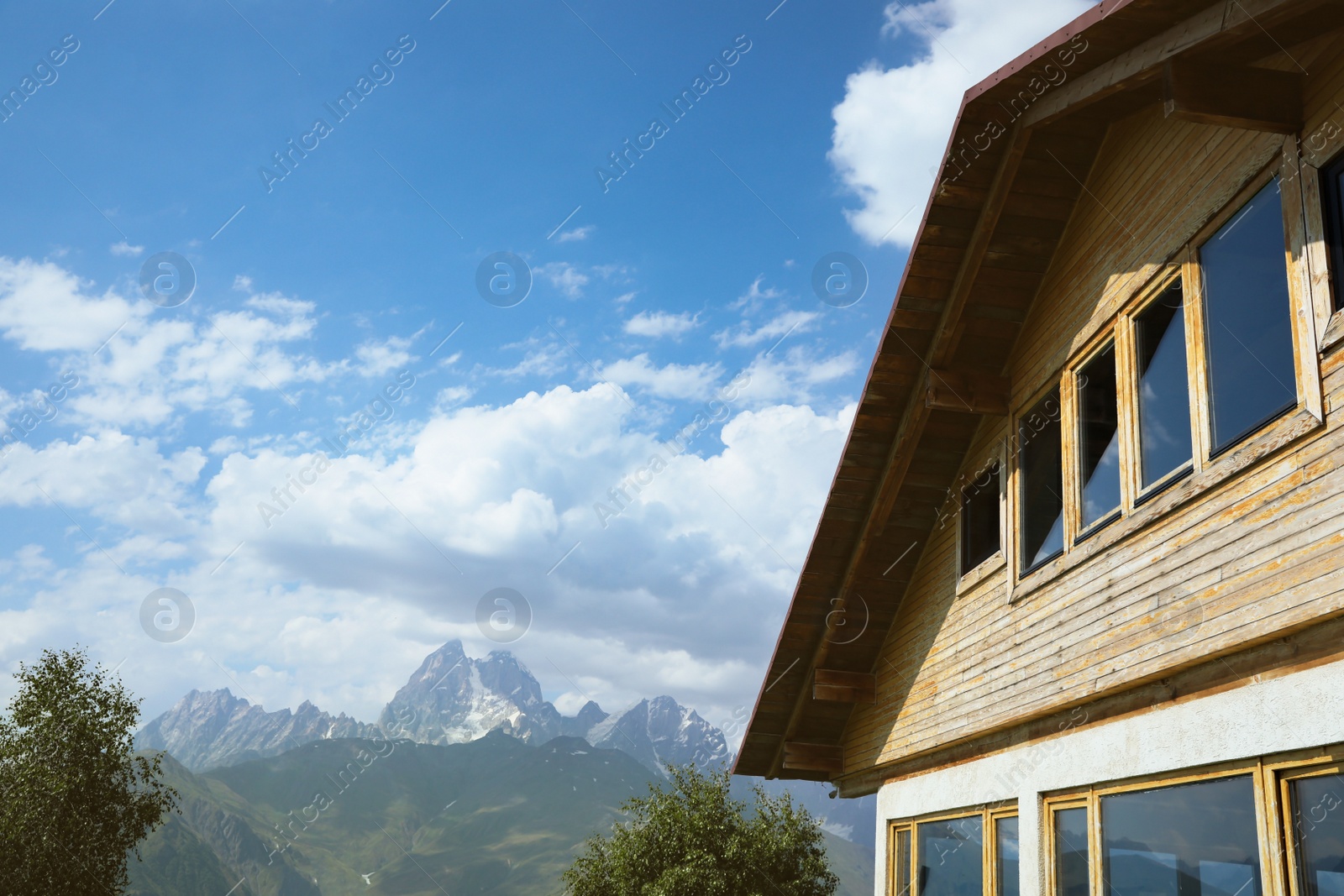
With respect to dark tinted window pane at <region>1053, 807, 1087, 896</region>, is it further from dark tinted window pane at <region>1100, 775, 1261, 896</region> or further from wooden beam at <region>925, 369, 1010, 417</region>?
wooden beam at <region>925, 369, 1010, 417</region>

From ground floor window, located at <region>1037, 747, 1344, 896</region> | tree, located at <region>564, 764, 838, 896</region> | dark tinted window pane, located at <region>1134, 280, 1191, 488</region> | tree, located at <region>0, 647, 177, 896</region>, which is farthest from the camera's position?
tree, located at <region>0, 647, 177, 896</region>

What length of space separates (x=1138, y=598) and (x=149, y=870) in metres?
215

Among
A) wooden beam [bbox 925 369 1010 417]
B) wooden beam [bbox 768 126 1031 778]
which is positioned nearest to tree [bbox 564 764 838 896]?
wooden beam [bbox 768 126 1031 778]

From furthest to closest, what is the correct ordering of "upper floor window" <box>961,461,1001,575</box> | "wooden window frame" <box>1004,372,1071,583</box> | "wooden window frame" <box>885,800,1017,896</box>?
"upper floor window" <box>961,461,1001,575</box> < "wooden window frame" <box>885,800,1017,896</box> < "wooden window frame" <box>1004,372,1071,583</box>

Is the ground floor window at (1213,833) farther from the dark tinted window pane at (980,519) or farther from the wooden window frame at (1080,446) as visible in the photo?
the dark tinted window pane at (980,519)

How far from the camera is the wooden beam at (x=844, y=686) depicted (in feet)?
36.5

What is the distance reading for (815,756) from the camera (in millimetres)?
12266

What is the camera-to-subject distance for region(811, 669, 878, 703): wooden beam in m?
11.1

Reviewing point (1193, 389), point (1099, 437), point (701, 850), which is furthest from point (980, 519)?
point (701, 850)

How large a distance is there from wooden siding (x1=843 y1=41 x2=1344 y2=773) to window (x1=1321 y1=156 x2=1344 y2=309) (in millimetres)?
95

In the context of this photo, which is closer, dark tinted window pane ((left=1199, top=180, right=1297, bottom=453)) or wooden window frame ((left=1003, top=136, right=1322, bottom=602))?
wooden window frame ((left=1003, top=136, right=1322, bottom=602))

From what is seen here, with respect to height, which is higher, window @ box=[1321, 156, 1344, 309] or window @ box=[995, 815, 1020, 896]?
window @ box=[1321, 156, 1344, 309]

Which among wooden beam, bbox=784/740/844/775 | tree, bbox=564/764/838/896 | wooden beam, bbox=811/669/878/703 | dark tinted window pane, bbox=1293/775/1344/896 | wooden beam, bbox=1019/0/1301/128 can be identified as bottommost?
tree, bbox=564/764/838/896

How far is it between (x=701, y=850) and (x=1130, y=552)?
582 inches
